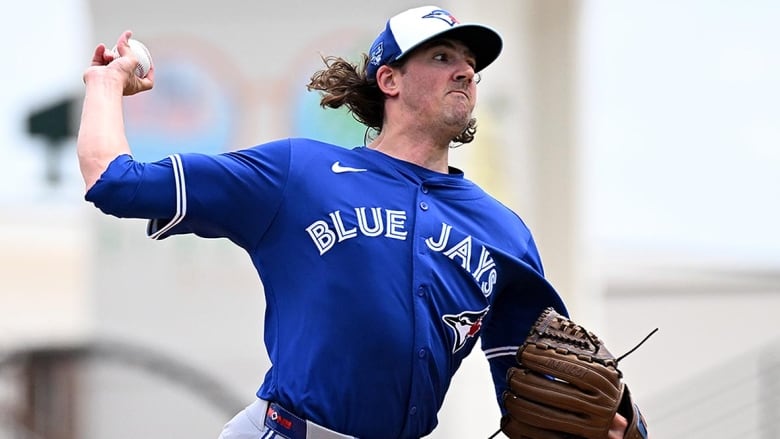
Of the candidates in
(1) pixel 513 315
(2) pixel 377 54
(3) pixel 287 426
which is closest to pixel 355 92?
(2) pixel 377 54

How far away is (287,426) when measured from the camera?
376 centimetres

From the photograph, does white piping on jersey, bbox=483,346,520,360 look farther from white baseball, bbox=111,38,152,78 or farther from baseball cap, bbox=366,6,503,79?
white baseball, bbox=111,38,152,78

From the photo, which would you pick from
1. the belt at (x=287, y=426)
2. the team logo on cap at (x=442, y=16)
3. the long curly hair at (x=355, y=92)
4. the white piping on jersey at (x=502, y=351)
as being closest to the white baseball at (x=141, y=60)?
A: the long curly hair at (x=355, y=92)

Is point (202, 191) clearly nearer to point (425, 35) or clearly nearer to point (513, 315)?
point (425, 35)

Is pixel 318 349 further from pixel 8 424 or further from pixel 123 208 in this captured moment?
pixel 8 424

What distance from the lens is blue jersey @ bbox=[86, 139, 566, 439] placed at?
12.1 feet

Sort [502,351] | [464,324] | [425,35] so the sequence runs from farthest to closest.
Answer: [502,351] → [425,35] → [464,324]

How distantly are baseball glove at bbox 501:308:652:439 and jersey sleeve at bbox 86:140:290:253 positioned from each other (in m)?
0.87

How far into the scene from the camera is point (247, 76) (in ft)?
38.7

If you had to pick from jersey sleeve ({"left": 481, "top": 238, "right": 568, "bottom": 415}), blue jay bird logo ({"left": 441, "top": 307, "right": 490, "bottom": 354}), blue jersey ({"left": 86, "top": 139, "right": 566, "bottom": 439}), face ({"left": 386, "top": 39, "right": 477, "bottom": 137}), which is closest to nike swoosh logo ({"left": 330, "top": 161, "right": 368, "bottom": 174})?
blue jersey ({"left": 86, "top": 139, "right": 566, "bottom": 439})

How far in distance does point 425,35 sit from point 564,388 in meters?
1.05

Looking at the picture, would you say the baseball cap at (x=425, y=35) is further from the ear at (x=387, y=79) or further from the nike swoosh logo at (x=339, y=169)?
the nike swoosh logo at (x=339, y=169)

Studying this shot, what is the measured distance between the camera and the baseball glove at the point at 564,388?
400 cm

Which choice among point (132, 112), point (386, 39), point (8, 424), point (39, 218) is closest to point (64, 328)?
point (39, 218)
